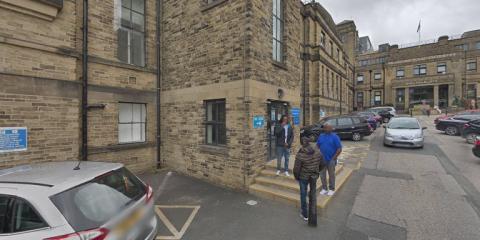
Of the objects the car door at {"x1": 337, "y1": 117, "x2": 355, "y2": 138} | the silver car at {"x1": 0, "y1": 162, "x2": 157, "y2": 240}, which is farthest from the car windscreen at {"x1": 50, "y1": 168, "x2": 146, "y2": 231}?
the car door at {"x1": 337, "y1": 117, "x2": 355, "y2": 138}

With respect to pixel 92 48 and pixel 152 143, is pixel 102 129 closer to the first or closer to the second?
pixel 152 143

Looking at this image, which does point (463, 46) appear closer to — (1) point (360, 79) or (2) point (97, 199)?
(1) point (360, 79)

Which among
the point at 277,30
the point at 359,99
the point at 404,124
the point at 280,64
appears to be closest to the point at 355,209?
the point at 280,64

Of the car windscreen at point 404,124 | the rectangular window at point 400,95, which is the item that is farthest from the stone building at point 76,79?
the rectangular window at point 400,95

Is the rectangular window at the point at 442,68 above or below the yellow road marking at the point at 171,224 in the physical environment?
above

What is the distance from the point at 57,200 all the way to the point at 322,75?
20.4m

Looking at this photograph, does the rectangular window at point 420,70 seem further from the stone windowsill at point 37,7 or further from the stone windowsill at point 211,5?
the stone windowsill at point 37,7


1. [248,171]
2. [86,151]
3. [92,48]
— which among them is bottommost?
[248,171]

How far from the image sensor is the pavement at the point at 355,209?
13.1 ft

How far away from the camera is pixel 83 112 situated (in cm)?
630

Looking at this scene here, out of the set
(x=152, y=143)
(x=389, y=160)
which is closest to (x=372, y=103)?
(x=389, y=160)

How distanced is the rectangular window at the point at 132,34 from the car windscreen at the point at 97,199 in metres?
5.75

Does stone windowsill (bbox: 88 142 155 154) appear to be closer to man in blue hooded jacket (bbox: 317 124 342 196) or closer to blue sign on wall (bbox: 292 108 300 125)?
blue sign on wall (bbox: 292 108 300 125)

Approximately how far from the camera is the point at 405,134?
11.0m
